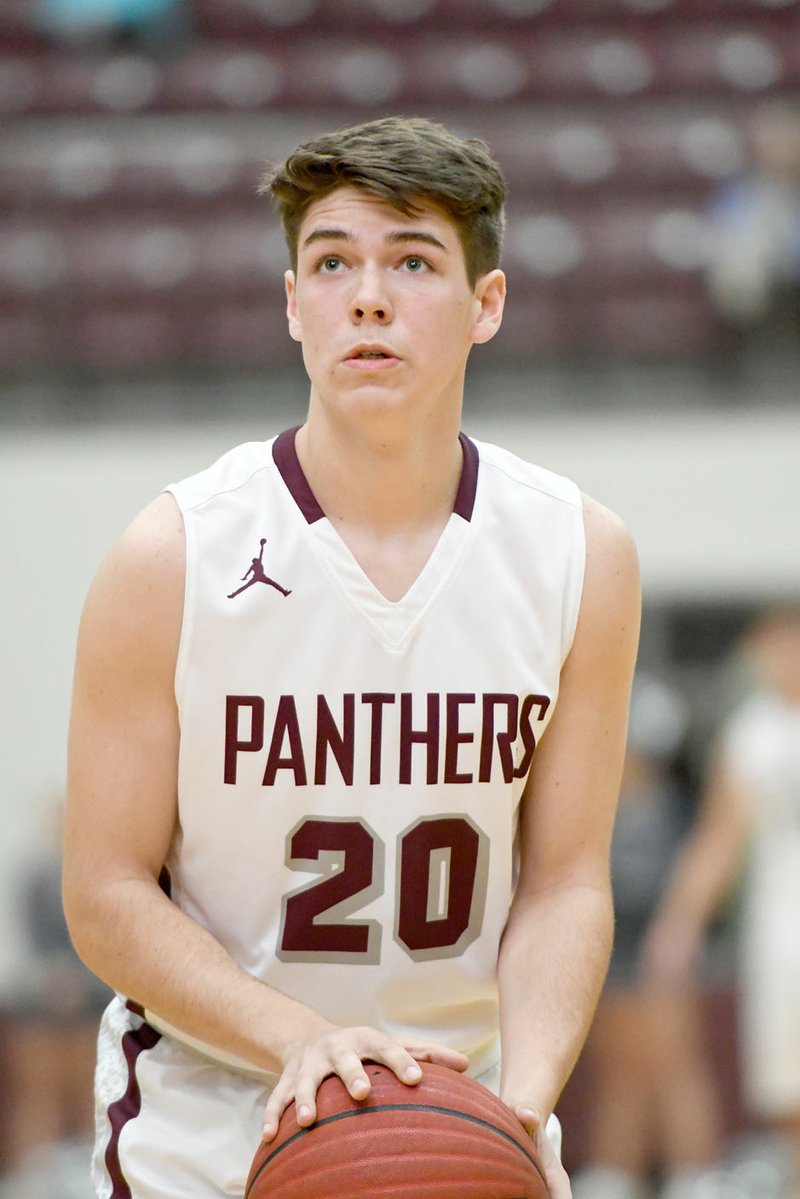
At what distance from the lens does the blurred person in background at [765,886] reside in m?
7.77

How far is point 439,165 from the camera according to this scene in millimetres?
3242

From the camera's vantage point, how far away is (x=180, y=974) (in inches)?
126

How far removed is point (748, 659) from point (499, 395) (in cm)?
208

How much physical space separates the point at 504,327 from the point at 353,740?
25.4 ft

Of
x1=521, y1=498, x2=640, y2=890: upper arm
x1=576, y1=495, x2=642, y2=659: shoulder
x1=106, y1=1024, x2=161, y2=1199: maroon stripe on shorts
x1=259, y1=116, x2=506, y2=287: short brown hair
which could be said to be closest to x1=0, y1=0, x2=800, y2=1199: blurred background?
x1=106, y1=1024, x2=161, y2=1199: maroon stripe on shorts

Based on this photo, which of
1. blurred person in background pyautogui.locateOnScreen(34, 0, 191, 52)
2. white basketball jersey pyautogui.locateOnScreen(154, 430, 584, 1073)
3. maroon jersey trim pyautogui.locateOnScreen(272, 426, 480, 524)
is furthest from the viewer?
blurred person in background pyautogui.locateOnScreen(34, 0, 191, 52)

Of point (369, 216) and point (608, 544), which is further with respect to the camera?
point (608, 544)

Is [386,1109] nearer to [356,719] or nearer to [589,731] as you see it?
[356,719]

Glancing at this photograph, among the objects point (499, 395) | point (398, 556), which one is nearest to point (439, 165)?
point (398, 556)

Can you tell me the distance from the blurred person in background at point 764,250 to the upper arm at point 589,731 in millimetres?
7319

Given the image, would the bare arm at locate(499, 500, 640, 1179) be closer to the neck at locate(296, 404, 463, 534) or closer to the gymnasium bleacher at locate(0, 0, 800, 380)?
the neck at locate(296, 404, 463, 534)

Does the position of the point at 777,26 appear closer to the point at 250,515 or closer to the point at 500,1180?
the point at 250,515

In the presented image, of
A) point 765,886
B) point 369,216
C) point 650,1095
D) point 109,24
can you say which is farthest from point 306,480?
point 109,24

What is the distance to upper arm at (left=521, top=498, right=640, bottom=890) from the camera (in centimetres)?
349
